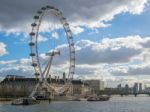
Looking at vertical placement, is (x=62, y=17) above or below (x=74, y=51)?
above

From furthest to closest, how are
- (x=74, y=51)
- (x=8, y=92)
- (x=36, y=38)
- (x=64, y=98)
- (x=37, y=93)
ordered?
1. (x=8, y=92)
2. (x=64, y=98)
3. (x=37, y=93)
4. (x=74, y=51)
5. (x=36, y=38)

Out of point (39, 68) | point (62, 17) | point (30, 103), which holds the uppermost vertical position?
point (62, 17)

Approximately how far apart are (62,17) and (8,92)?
6881cm

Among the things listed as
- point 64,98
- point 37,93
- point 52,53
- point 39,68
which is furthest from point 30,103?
Result: point 64,98

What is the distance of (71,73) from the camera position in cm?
12169

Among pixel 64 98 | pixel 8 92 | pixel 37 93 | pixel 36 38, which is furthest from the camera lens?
pixel 8 92

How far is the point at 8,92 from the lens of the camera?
17225 cm

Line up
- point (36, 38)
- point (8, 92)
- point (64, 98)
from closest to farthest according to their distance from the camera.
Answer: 1. point (36, 38)
2. point (64, 98)
3. point (8, 92)

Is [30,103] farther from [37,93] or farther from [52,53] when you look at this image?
[37,93]

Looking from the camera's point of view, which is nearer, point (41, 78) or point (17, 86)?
point (41, 78)

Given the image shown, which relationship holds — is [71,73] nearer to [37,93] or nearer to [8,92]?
[37,93]

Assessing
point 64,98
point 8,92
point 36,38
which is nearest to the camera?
point 36,38

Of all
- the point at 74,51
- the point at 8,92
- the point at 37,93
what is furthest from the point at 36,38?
the point at 8,92

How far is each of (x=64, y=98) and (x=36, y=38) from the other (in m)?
54.7
